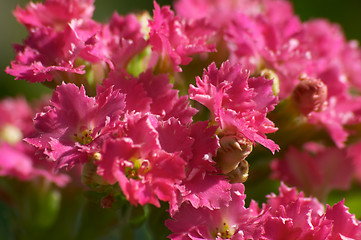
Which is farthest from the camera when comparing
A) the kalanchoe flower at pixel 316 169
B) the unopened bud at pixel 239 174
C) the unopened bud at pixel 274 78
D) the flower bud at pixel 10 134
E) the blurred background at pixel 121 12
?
the blurred background at pixel 121 12

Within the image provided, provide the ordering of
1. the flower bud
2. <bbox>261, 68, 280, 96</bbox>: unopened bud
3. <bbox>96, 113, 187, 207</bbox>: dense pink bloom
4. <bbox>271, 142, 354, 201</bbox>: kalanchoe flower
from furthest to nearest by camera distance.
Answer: the flower bud, <bbox>271, 142, 354, 201</bbox>: kalanchoe flower, <bbox>261, 68, 280, 96</bbox>: unopened bud, <bbox>96, 113, 187, 207</bbox>: dense pink bloom

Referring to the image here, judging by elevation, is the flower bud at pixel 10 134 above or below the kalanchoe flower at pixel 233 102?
below

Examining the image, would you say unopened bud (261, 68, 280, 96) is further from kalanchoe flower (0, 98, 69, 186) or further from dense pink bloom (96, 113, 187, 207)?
kalanchoe flower (0, 98, 69, 186)

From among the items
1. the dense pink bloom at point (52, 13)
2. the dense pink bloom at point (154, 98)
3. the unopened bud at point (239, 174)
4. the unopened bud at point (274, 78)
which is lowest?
the unopened bud at point (239, 174)

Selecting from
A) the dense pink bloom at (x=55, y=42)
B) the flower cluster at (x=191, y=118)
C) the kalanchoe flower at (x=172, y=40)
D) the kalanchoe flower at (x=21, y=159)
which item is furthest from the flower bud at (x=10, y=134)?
the kalanchoe flower at (x=172, y=40)

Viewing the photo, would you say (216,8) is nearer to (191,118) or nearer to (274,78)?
(274,78)

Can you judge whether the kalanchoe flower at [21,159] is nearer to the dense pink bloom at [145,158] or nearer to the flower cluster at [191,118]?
the flower cluster at [191,118]

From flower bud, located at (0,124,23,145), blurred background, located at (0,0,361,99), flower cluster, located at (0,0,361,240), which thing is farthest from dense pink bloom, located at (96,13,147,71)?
blurred background, located at (0,0,361,99)
